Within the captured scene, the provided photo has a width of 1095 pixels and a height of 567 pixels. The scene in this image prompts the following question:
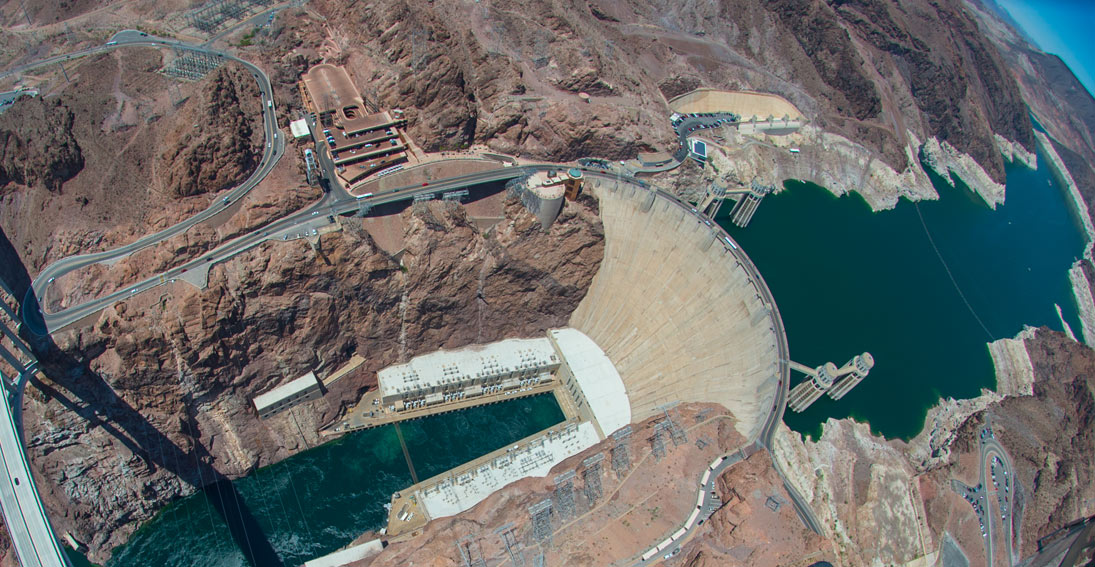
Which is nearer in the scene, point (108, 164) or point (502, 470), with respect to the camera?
point (108, 164)

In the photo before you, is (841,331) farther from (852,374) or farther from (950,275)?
(950,275)

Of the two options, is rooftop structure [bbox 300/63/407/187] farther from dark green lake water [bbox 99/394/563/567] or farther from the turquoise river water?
the turquoise river water

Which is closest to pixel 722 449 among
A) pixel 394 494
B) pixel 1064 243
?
pixel 394 494

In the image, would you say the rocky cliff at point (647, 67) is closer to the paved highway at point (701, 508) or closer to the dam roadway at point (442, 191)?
the dam roadway at point (442, 191)

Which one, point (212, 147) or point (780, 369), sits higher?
point (212, 147)


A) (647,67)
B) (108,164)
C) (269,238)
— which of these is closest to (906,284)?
(647,67)

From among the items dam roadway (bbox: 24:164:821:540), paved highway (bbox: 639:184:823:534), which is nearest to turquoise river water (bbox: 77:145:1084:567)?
paved highway (bbox: 639:184:823:534)
